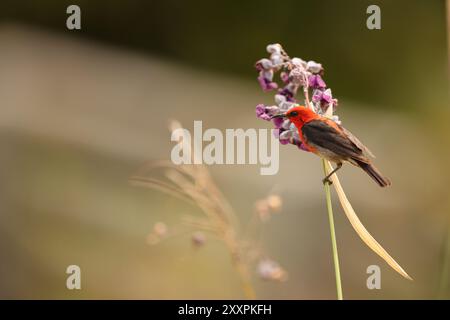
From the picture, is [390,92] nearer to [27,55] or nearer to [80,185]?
[80,185]

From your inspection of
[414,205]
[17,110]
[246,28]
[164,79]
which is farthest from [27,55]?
[414,205]

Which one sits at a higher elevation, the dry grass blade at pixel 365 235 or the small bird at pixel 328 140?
the small bird at pixel 328 140

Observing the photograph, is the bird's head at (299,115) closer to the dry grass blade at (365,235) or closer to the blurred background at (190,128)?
the dry grass blade at (365,235)

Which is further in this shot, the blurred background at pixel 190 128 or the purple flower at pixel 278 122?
the blurred background at pixel 190 128

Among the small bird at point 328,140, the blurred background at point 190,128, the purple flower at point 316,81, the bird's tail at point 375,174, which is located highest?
the blurred background at point 190,128

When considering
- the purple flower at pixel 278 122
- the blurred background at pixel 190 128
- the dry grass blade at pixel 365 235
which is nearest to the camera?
the dry grass blade at pixel 365 235

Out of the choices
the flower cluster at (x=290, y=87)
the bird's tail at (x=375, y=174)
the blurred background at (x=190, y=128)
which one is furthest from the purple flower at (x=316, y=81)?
the blurred background at (x=190, y=128)
